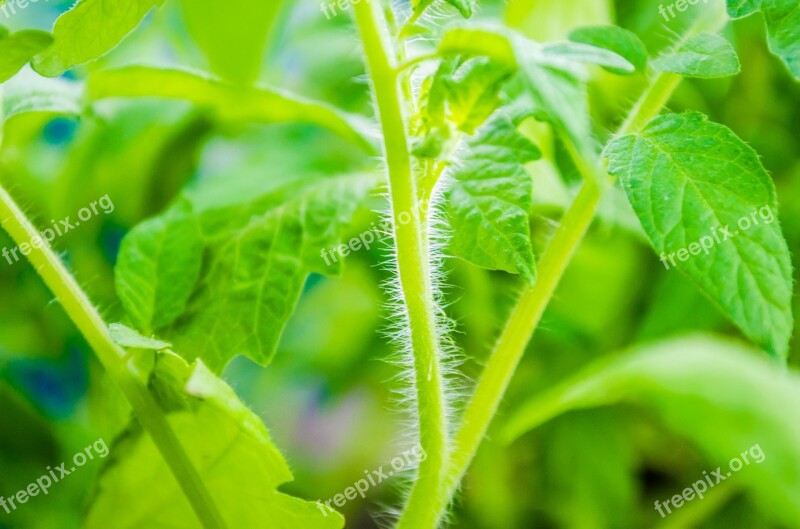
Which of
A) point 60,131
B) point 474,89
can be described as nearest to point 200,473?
point 474,89

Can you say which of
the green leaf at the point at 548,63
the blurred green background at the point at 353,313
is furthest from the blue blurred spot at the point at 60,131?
the green leaf at the point at 548,63

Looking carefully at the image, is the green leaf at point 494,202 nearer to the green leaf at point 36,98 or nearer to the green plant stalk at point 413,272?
the green plant stalk at point 413,272

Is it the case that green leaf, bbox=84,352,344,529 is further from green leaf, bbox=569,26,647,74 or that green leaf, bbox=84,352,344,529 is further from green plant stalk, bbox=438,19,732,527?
green leaf, bbox=569,26,647,74

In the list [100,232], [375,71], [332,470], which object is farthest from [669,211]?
[100,232]

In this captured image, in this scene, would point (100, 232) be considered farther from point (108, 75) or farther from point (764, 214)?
point (764, 214)

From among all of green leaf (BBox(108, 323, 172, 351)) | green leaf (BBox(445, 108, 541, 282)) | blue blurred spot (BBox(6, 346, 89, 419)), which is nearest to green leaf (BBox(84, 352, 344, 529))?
green leaf (BBox(108, 323, 172, 351))

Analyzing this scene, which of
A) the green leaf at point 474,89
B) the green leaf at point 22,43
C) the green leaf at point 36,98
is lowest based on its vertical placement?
the green leaf at point 474,89
